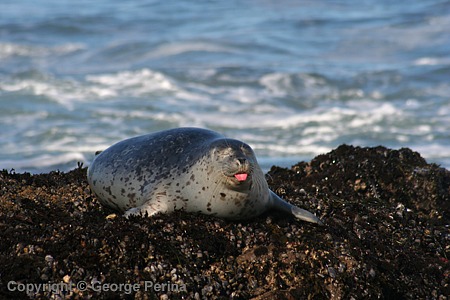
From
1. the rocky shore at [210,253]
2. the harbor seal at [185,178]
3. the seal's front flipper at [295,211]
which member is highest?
the harbor seal at [185,178]

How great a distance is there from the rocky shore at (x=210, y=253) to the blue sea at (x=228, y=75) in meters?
4.69

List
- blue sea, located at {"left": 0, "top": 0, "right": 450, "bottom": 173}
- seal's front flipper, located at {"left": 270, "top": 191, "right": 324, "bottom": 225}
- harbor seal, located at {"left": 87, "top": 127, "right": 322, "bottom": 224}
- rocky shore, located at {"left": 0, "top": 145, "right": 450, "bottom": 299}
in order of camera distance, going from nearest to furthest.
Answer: rocky shore, located at {"left": 0, "top": 145, "right": 450, "bottom": 299}, harbor seal, located at {"left": 87, "top": 127, "right": 322, "bottom": 224}, seal's front flipper, located at {"left": 270, "top": 191, "right": 324, "bottom": 225}, blue sea, located at {"left": 0, "top": 0, "right": 450, "bottom": 173}

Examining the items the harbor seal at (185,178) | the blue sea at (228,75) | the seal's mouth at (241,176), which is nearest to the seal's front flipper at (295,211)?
the harbor seal at (185,178)

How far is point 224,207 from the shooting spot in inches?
204

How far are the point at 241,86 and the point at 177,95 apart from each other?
1492 mm

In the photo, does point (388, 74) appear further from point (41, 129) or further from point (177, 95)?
point (41, 129)

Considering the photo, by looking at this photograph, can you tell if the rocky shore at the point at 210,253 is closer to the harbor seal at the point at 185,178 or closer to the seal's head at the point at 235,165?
the harbor seal at the point at 185,178

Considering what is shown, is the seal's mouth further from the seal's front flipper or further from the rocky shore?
the seal's front flipper

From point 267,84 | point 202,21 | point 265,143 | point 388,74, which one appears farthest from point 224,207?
point 202,21

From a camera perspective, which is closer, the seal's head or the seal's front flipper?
the seal's head

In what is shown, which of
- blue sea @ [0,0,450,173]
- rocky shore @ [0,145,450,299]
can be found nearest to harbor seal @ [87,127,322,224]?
rocky shore @ [0,145,450,299]

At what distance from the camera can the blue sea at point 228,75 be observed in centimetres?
1287

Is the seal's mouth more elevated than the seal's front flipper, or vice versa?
the seal's mouth

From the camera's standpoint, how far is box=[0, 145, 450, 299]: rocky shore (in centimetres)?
442
